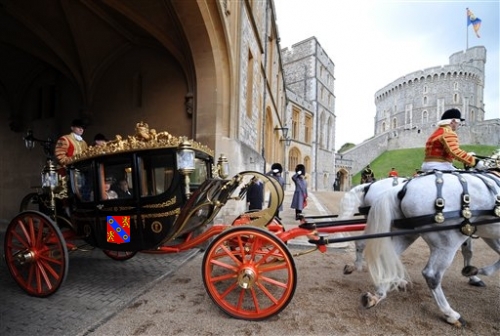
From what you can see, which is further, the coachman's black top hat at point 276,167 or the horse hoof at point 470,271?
the coachman's black top hat at point 276,167

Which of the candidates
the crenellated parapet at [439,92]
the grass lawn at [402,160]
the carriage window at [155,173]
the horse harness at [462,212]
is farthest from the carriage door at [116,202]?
the crenellated parapet at [439,92]

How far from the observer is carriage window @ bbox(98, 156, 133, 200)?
297cm

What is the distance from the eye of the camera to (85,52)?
725 cm

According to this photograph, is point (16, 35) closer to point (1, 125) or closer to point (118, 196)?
point (1, 125)

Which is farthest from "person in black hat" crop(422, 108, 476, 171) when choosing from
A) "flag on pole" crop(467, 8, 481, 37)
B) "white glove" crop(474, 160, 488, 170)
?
"flag on pole" crop(467, 8, 481, 37)

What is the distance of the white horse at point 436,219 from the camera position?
8.11 feet

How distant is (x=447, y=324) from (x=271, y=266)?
5.55 ft

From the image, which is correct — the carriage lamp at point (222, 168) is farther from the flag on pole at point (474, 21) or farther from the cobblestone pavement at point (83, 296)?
the flag on pole at point (474, 21)

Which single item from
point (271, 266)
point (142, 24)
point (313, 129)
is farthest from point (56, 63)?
point (313, 129)

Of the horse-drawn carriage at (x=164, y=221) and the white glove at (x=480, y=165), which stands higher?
the white glove at (x=480, y=165)

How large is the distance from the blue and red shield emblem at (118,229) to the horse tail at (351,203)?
264 centimetres

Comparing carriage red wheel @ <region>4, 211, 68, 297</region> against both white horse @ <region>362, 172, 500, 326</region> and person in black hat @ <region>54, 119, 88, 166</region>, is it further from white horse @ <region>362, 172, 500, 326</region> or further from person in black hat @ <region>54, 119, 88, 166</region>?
white horse @ <region>362, 172, 500, 326</region>

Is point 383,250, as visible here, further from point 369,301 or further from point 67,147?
point 67,147

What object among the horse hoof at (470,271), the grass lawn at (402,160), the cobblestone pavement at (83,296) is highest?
the grass lawn at (402,160)
